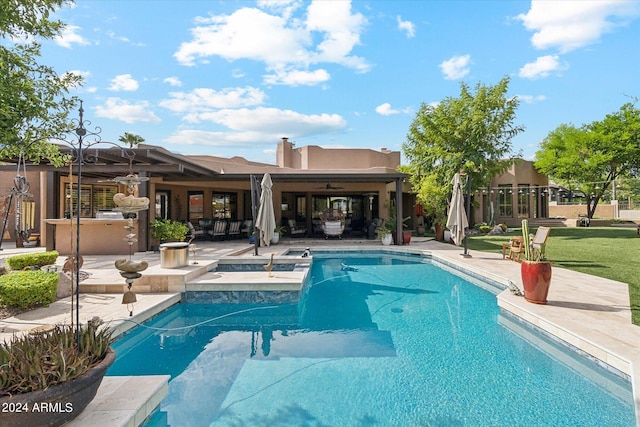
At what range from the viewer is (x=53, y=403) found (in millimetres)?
2256

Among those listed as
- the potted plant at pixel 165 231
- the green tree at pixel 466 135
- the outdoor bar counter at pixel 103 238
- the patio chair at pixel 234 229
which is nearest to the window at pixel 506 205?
the green tree at pixel 466 135

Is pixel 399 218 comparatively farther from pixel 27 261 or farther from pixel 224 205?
pixel 27 261

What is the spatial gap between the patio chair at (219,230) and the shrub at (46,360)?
1273cm

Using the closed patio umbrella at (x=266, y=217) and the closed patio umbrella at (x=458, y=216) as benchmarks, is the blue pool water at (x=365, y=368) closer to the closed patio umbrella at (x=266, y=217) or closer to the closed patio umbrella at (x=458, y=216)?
the closed patio umbrella at (x=266, y=217)

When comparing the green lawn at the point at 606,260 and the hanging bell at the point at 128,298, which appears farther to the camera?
the green lawn at the point at 606,260

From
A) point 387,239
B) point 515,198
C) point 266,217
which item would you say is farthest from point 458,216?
point 515,198

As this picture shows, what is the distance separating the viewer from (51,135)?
459cm

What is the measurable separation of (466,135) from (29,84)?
59.9ft

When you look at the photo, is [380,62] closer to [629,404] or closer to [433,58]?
[433,58]

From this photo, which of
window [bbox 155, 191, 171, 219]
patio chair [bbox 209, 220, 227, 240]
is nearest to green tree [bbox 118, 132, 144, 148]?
window [bbox 155, 191, 171, 219]

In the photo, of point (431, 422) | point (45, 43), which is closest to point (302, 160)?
point (45, 43)

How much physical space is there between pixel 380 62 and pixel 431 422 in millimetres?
13715

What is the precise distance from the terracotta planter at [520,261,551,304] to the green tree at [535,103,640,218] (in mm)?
24278

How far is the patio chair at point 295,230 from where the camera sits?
17033 mm
